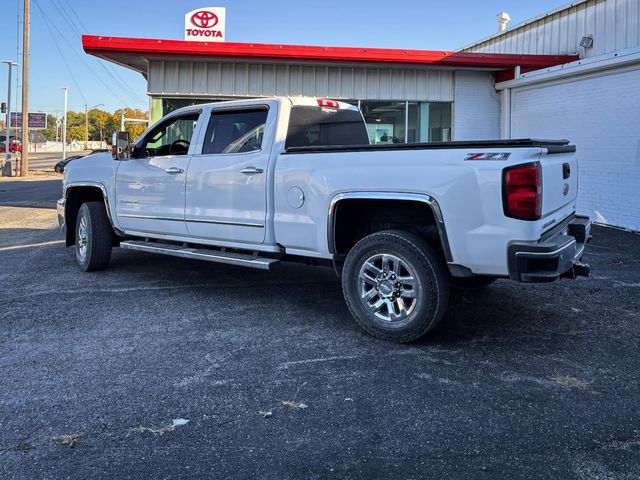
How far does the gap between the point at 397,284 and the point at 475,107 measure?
11.4m

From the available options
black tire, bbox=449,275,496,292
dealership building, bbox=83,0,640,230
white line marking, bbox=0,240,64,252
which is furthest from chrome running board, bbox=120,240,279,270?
dealership building, bbox=83,0,640,230

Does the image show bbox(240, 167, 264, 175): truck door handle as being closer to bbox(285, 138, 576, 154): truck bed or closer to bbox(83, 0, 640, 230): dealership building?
bbox(285, 138, 576, 154): truck bed

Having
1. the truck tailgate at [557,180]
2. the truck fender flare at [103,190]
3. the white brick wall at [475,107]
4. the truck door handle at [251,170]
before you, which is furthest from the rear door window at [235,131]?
the white brick wall at [475,107]

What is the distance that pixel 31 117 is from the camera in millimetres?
47531

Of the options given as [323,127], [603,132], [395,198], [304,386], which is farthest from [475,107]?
[304,386]

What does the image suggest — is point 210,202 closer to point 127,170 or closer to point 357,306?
point 127,170

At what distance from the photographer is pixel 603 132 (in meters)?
11.3

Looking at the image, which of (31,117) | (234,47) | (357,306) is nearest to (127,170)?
(357,306)

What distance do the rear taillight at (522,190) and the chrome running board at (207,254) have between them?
7.34ft

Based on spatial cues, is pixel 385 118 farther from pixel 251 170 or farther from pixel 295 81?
pixel 251 170

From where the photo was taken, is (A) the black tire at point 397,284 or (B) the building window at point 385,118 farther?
(B) the building window at point 385,118

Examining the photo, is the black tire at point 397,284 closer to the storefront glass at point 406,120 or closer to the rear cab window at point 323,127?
the rear cab window at point 323,127

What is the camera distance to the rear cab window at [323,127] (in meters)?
5.52

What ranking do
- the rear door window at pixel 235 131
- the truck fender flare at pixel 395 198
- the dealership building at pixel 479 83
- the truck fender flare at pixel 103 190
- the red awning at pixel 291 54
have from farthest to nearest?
the red awning at pixel 291 54 → the dealership building at pixel 479 83 → the truck fender flare at pixel 103 190 → the rear door window at pixel 235 131 → the truck fender flare at pixel 395 198
